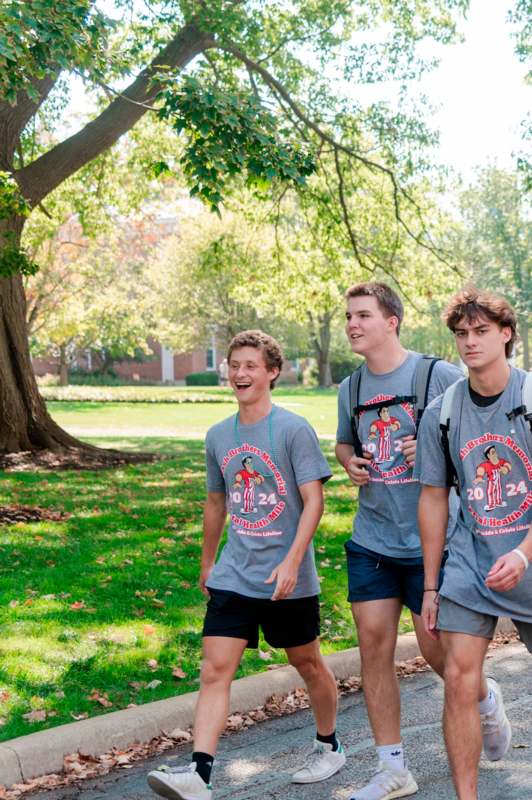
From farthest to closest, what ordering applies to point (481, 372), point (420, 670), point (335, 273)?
point (335, 273)
point (420, 670)
point (481, 372)

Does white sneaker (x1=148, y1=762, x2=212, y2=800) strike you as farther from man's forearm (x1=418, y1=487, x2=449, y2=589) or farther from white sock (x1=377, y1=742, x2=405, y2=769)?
man's forearm (x1=418, y1=487, x2=449, y2=589)

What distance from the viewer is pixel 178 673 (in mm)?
5949

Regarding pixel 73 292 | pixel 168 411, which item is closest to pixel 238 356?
pixel 168 411

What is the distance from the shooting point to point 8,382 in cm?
1563

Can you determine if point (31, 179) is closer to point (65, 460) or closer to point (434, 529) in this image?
point (65, 460)

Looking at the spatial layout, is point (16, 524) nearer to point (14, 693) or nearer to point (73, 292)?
point (14, 693)

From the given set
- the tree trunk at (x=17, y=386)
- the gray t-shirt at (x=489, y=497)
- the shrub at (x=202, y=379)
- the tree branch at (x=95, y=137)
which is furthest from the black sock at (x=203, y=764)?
the shrub at (x=202, y=379)

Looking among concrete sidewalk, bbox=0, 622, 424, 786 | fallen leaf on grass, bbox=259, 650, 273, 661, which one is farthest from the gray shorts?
fallen leaf on grass, bbox=259, 650, 273, 661

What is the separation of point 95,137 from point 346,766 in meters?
12.5

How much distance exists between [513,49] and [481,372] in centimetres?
1310

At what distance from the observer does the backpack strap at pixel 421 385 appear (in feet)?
14.3

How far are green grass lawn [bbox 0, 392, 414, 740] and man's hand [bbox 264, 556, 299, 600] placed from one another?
164 cm

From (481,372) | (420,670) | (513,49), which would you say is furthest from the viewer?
(513,49)

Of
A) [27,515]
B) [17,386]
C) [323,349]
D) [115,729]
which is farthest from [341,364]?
[115,729]
